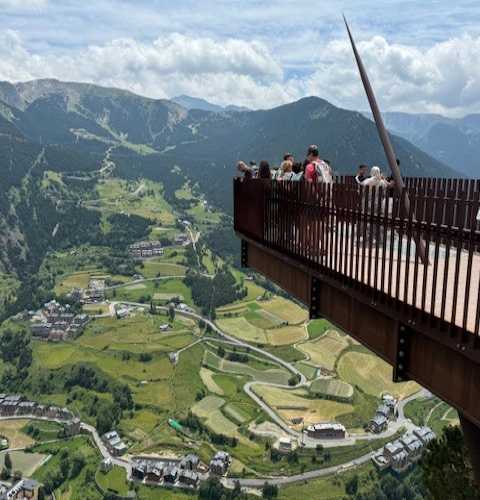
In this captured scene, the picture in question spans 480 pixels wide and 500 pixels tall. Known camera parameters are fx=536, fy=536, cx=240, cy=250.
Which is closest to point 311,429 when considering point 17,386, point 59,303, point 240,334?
point 240,334

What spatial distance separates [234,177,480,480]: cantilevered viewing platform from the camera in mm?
5719

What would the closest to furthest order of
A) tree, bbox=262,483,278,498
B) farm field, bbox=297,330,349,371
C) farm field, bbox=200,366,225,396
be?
tree, bbox=262,483,278,498
farm field, bbox=200,366,225,396
farm field, bbox=297,330,349,371

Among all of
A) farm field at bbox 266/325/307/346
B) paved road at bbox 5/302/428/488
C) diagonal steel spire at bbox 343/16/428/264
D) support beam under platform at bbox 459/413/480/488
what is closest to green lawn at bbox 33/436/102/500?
paved road at bbox 5/302/428/488

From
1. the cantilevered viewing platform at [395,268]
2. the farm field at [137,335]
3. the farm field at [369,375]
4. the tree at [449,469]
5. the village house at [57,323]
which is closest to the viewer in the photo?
the cantilevered viewing platform at [395,268]

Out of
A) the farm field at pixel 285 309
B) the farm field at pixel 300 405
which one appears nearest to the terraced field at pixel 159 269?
the farm field at pixel 285 309

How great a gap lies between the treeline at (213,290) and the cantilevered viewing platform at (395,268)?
4889 inches

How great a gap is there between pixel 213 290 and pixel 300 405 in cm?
6445

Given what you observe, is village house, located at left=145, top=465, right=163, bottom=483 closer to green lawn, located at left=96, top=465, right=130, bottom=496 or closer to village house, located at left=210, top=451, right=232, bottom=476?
green lawn, located at left=96, top=465, right=130, bottom=496

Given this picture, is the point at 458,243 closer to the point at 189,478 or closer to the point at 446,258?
the point at 446,258

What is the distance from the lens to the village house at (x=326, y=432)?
7850 cm

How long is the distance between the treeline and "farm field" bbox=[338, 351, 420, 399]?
4196 cm

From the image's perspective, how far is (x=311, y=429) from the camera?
79.2 meters

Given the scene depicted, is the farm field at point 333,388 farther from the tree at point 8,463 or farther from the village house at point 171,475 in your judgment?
the tree at point 8,463

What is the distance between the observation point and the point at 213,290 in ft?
488
